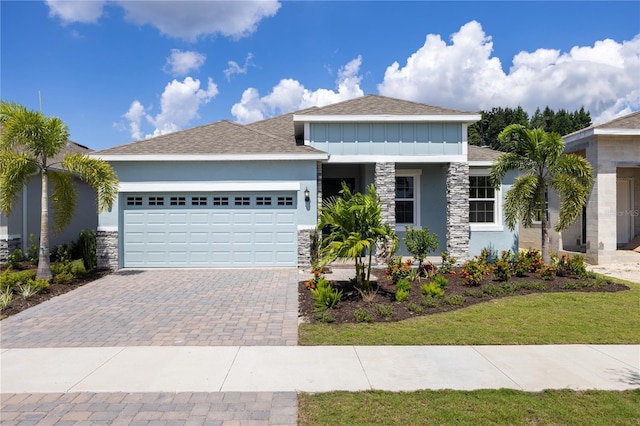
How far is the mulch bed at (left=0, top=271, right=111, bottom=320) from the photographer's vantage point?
28.1 ft

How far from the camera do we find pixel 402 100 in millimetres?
15336

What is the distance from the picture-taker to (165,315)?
811 centimetres

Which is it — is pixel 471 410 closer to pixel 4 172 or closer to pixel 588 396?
pixel 588 396

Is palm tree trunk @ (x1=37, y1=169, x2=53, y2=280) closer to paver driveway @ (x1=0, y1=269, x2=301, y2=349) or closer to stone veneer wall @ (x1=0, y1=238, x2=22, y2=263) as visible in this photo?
paver driveway @ (x1=0, y1=269, x2=301, y2=349)

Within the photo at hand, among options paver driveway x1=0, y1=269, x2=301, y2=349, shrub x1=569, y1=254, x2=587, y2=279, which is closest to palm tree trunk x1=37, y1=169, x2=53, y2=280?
paver driveway x1=0, y1=269, x2=301, y2=349

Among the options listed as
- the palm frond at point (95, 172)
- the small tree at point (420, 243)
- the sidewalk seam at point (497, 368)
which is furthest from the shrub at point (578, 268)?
the palm frond at point (95, 172)

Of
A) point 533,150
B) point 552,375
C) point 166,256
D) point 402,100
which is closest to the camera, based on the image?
point 552,375

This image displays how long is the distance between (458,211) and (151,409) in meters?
12.4

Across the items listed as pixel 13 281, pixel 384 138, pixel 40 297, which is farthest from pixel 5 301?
pixel 384 138

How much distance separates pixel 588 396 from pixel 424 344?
2.22 metres

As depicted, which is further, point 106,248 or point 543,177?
point 106,248

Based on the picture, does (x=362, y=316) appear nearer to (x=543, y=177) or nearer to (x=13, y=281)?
(x=13, y=281)

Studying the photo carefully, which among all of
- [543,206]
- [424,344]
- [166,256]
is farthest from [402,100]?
[424,344]

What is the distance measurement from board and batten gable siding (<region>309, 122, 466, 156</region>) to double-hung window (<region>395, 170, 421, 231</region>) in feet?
5.01
